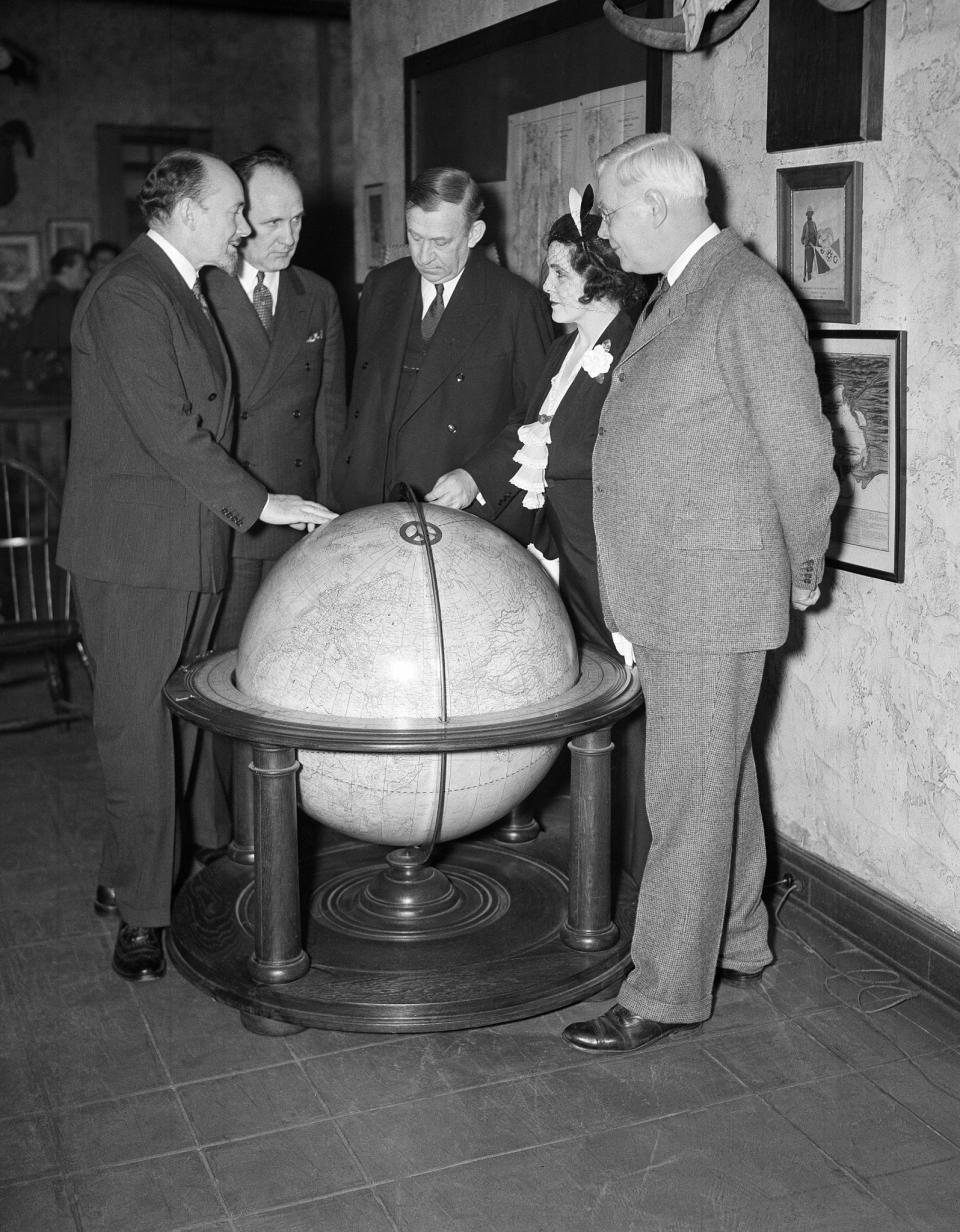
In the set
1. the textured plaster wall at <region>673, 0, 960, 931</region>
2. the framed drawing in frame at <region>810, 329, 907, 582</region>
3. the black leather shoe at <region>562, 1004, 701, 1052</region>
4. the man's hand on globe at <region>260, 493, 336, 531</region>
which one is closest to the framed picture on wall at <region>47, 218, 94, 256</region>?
the textured plaster wall at <region>673, 0, 960, 931</region>

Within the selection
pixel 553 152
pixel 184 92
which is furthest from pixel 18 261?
pixel 553 152

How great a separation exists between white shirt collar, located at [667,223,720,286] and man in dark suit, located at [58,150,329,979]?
1133 mm

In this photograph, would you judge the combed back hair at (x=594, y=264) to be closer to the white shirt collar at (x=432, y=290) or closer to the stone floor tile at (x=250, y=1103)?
the white shirt collar at (x=432, y=290)

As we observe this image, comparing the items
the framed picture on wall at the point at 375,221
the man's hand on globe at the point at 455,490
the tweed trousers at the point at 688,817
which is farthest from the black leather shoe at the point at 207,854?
the framed picture on wall at the point at 375,221

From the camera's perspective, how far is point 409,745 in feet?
10.4

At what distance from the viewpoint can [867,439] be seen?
12.3 ft

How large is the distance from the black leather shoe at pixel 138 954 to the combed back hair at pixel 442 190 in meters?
2.22

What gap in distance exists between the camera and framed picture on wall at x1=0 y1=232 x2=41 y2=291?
1217 centimetres

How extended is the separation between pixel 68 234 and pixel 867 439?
32.9 ft

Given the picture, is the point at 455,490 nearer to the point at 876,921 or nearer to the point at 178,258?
the point at 178,258

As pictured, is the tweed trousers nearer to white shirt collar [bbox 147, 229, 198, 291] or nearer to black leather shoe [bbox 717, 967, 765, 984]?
black leather shoe [bbox 717, 967, 765, 984]

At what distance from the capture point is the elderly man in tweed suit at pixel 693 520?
308cm

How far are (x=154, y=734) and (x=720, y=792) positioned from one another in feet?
5.11

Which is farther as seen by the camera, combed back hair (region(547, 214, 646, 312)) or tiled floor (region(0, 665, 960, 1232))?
combed back hair (region(547, 214, 646, 312))
